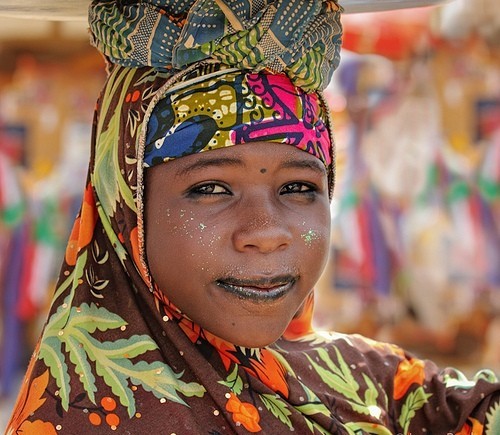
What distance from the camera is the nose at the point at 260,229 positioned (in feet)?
5.95

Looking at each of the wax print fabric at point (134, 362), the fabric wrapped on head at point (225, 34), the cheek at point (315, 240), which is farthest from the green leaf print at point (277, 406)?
the fabric wrapped on head at point (225, 34)

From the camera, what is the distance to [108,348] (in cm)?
188

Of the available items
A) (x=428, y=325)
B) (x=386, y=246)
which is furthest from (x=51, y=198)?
(x=428, y=325)

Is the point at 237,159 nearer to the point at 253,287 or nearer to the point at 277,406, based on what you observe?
the point at 253,287

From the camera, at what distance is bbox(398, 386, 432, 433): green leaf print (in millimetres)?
2279

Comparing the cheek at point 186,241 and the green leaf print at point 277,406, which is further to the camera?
the green leaf print at point 277,406

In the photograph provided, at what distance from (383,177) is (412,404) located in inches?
174

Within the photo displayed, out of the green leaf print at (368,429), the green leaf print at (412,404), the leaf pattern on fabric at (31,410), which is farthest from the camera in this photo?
the green leaf print at (412,404)

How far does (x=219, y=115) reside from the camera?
6.13 feet

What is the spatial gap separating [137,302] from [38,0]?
72 centimetres

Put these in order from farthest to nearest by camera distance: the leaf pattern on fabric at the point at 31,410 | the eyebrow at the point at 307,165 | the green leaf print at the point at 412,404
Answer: the green leaf print at the point at 412,404 → the eyebrow at the point at 307,165 → the leaf pattern on fabric at the point at 31,410

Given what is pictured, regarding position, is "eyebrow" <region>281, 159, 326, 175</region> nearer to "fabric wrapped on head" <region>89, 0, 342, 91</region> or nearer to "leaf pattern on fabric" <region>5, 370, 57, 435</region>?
"fabric wrapped on head" <region>89, 0, 342, 91</region>

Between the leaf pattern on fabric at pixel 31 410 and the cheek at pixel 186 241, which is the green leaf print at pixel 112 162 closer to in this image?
the cheek at pixel 186 241

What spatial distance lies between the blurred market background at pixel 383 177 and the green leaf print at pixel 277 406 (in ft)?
14.6
